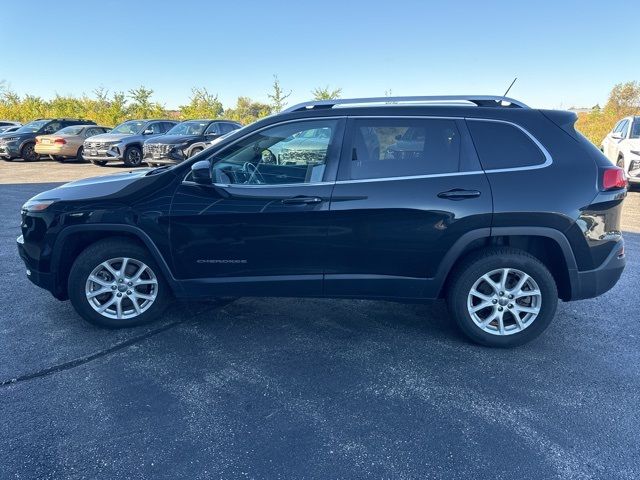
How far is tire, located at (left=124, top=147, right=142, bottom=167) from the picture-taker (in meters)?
15.9

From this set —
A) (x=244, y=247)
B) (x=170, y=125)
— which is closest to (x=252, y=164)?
(x=244, y=247)

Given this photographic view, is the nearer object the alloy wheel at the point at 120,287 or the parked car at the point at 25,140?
the alloy wheel at the point at 120,287

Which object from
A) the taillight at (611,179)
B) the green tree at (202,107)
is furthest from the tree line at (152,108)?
the taillight at (611,179)

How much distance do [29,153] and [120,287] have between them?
19.0 m

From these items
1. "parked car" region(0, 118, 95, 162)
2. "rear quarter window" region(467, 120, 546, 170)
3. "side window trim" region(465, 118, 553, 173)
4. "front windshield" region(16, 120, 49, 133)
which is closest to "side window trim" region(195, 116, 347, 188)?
"rear quarter window" region(467, 120, 546, 170)

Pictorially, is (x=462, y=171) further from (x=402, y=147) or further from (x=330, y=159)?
(x=330, y=159)

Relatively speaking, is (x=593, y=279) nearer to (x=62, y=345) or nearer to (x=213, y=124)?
(x=62, y=345)

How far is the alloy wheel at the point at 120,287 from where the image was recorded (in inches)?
140

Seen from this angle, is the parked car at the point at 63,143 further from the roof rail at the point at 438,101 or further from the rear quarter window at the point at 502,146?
the rear quarter window at the point at 502,146

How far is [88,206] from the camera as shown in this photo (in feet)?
11.3

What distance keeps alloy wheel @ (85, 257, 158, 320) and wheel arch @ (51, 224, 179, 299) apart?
183 millimetres

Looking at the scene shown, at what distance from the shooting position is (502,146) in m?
3.28

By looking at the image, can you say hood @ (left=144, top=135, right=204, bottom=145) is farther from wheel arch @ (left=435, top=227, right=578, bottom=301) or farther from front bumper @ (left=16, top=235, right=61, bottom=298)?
wheel arch @ (left=435, top=227, right=578, bottom=301)

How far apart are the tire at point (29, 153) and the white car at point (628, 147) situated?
20899mm
